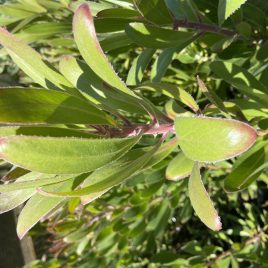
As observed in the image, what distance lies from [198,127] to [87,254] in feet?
5.80

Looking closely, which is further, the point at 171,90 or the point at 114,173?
the point at 171,90

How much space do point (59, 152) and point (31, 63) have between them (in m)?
0.22

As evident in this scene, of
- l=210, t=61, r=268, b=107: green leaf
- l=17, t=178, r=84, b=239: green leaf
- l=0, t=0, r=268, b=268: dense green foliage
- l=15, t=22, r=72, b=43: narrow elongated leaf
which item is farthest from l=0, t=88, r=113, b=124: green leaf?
l=15, t=22, r=72, b=43: narrow elongated leaf

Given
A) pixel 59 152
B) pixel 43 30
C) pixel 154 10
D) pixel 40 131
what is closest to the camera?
pixel 59 152

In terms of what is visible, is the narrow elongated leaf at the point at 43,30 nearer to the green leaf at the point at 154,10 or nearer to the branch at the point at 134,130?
the green leaf at the point at 154,10

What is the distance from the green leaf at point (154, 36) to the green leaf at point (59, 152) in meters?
0.37

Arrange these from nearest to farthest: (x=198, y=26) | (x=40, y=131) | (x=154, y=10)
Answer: (x=40, y=131)
(x=154, y=10)
(x=198, y=26)

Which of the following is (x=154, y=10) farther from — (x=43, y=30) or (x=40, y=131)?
(x=43, y=30)

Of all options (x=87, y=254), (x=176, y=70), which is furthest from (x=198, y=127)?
(x=87, y=254)

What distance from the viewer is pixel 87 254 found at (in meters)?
2.31

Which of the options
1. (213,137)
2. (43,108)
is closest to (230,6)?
(213,137)

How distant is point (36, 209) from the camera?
80 cm

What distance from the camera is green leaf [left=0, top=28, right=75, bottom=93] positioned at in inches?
27.8


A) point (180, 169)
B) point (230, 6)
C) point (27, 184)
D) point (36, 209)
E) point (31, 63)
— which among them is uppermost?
point (230, 6)
